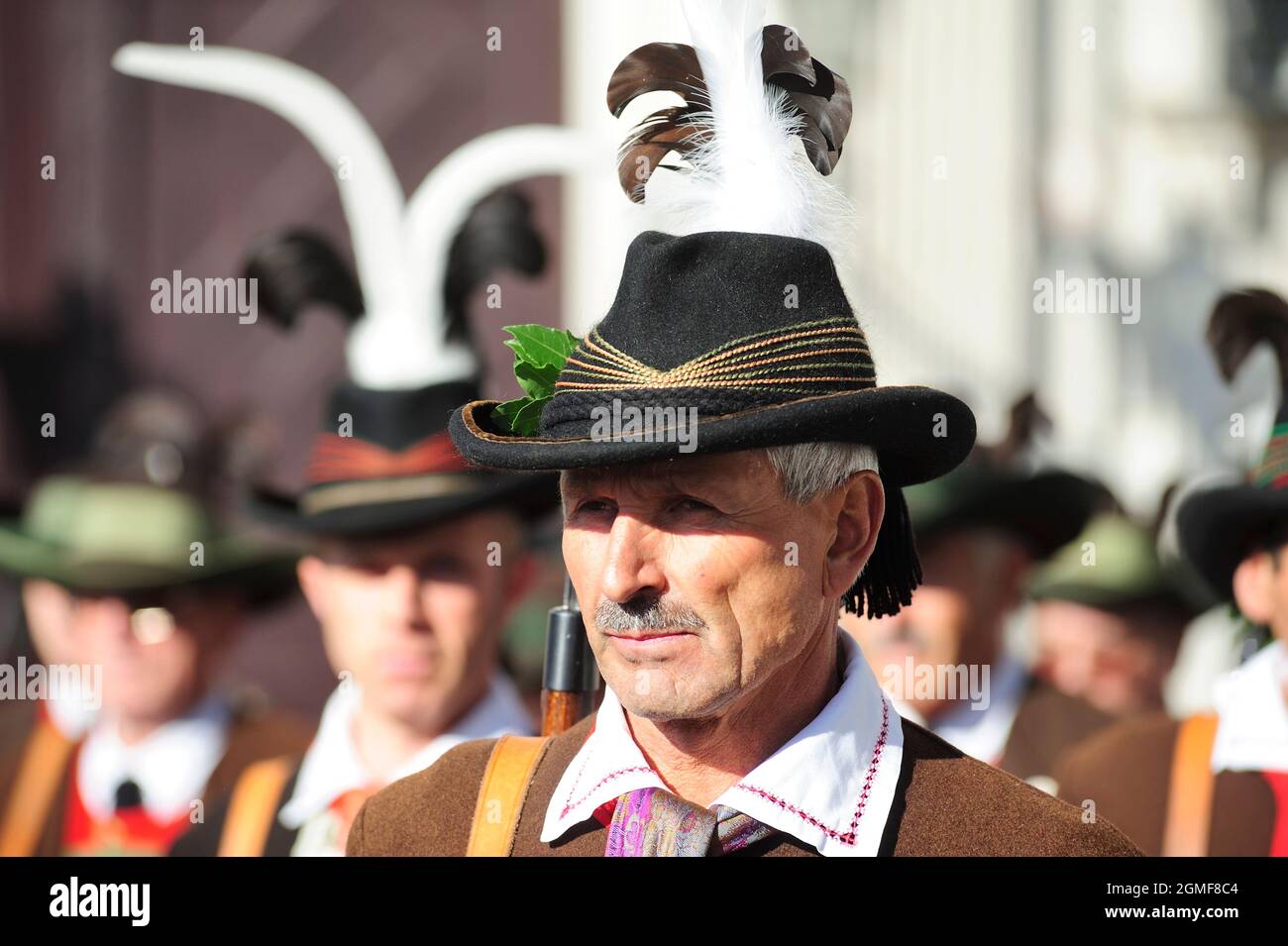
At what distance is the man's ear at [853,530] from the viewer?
2.50 meters

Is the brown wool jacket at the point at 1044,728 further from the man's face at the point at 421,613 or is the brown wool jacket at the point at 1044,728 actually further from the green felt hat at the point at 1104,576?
the man's face at the point at 421,613

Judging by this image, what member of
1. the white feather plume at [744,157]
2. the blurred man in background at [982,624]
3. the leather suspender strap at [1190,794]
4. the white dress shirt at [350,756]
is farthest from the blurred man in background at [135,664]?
the white feather plume at [744,157]

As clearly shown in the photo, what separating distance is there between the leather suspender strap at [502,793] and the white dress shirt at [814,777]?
0.25 feet

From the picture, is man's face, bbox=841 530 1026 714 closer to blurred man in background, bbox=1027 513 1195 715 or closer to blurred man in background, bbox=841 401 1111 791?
blurred man in background, bbox=841 401 1111 791

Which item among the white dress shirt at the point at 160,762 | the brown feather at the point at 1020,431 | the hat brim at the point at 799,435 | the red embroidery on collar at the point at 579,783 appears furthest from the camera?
the brown feather at the point at 1020,431

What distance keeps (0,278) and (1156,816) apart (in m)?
7.19

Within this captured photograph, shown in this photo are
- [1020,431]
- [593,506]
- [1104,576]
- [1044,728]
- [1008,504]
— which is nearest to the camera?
[593,506]

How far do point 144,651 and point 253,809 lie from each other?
120cm

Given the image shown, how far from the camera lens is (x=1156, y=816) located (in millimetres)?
4758

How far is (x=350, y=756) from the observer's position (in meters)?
4.86

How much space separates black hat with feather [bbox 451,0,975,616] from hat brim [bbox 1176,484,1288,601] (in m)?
2.41

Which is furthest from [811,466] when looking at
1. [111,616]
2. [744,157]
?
[111,616]

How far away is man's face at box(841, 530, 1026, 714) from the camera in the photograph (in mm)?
5727

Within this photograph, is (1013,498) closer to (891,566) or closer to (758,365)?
(891,566)
